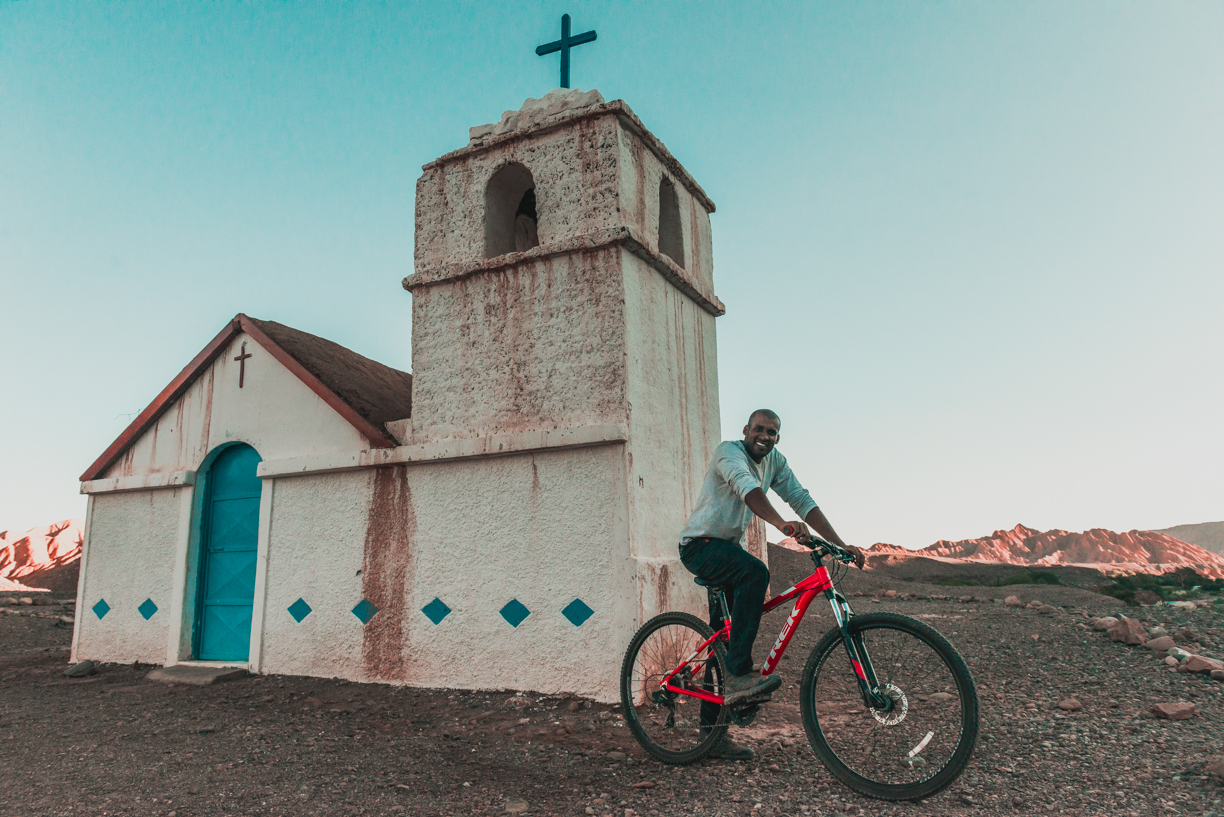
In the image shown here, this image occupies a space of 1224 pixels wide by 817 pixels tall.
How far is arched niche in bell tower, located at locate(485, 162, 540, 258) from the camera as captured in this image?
663cm

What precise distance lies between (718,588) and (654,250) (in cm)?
319

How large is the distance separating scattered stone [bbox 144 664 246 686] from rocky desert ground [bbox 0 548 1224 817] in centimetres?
12

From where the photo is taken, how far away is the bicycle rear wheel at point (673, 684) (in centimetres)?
387

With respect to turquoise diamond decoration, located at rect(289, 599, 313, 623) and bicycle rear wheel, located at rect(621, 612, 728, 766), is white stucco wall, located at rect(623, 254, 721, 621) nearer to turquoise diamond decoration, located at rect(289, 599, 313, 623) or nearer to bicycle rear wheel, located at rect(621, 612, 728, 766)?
bicycle rear wheel, located at rect(621, 612, 728, 766)

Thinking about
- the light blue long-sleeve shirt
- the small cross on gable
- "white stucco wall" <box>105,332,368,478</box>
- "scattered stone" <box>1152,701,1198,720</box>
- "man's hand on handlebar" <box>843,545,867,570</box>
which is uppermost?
the small cross on gable

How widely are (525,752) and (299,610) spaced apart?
3.27 m

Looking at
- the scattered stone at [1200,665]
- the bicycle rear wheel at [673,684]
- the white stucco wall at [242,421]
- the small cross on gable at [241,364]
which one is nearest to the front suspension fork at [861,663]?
the bicycle rear wheel at [673,684]

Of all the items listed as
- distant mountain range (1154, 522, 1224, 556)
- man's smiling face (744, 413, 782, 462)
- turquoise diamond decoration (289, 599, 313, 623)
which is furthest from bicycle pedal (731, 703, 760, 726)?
distant mountain range (1154, 522, 1224, 556)

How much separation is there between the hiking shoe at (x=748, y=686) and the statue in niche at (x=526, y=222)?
5.24 m

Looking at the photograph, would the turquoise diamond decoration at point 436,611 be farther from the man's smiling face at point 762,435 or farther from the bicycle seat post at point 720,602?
the man's smiling face at point 762,435

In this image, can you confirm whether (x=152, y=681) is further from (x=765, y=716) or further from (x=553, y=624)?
(x=765, y=716)

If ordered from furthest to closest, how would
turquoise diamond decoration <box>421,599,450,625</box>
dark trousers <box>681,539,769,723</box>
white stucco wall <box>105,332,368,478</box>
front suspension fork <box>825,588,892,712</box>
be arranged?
1. white stucco wall <box>105,332,368,478</box>
2. turquoise diamond decoration <box>421,599,450,625</box>
3. dark trousers <box>681,539,769,723</box>
4. front suspension fork <box>825,588,892,712</box>

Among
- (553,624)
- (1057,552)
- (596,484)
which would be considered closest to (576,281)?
(596,484)

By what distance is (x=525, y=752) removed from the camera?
4246 mm
